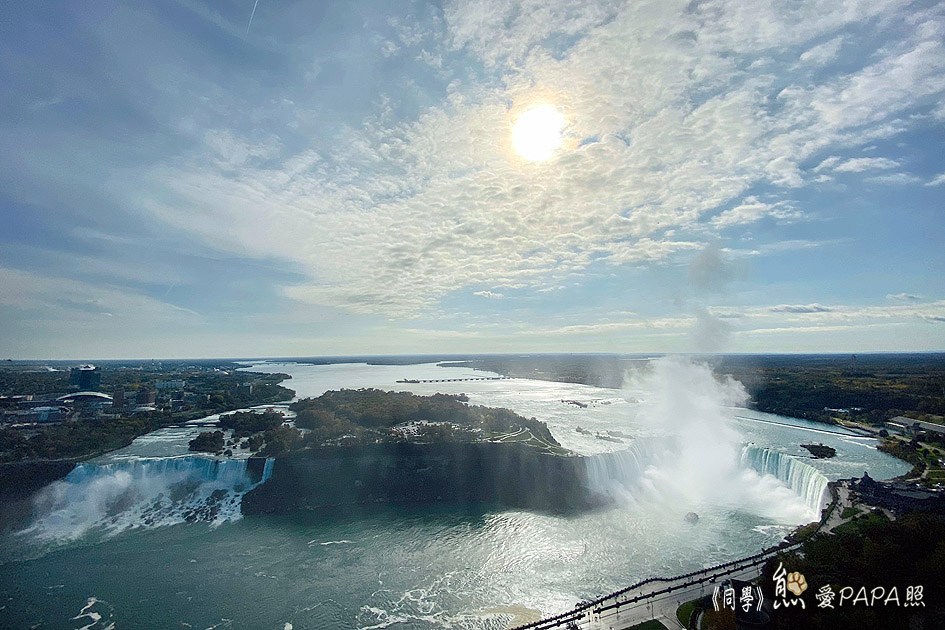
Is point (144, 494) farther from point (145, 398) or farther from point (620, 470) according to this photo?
point (145, 398)

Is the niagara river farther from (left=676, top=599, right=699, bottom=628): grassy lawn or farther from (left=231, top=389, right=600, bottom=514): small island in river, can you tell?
(left=676, top=599, right=699, bottom=628): grassy lawn

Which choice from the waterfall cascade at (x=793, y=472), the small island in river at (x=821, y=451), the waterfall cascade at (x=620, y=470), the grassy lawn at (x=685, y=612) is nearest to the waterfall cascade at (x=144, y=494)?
the waterfall cascade at (x=620, y=470)

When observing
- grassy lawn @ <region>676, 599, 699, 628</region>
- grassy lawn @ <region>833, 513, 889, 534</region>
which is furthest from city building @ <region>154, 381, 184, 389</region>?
grassy lawn @ <region>833, 513, 889, 534</region>

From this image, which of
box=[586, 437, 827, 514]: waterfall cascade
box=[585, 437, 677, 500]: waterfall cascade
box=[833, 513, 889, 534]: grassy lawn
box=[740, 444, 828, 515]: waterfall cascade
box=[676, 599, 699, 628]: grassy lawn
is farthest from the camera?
box=[585, 437, 677, 500]: waterfall cascade

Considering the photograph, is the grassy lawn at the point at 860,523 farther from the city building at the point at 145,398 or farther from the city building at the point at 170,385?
the city building at the point at 170,385

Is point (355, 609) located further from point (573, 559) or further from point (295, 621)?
point (573, 559)
